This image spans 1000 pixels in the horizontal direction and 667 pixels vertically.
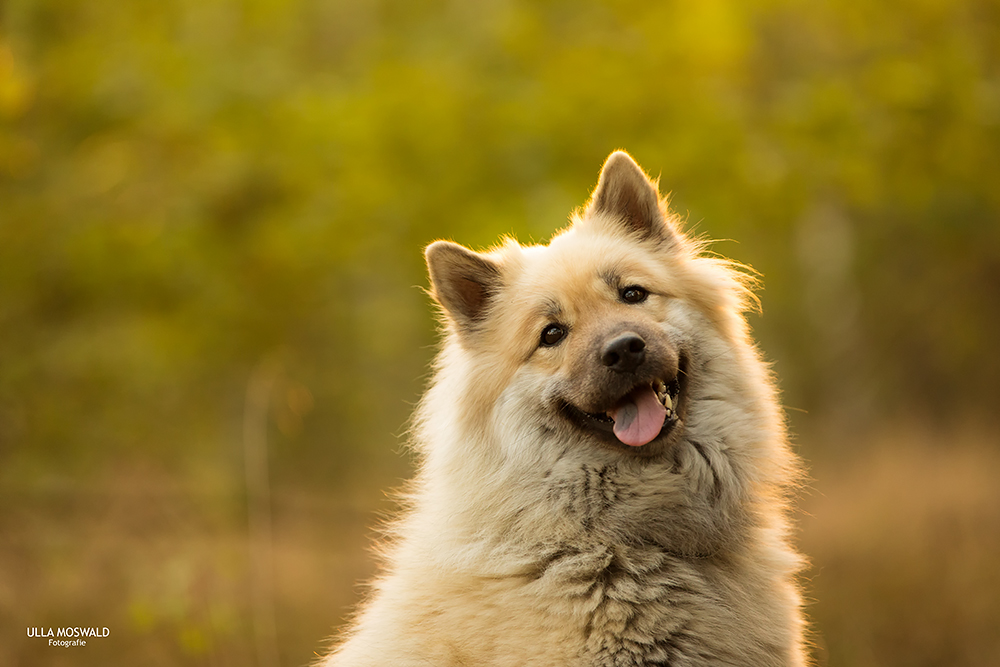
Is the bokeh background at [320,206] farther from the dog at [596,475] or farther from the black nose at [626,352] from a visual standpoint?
the black nose at [626,352]

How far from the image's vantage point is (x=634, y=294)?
386 cm

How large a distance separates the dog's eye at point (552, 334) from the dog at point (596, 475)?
0.03 m

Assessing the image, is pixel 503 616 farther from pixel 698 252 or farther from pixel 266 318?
pixel 266 318

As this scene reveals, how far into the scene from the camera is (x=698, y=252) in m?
4.32

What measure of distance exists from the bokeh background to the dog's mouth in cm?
246

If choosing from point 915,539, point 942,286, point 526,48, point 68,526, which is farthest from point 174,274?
point 942,286

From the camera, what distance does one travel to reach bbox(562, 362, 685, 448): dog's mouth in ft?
11.2

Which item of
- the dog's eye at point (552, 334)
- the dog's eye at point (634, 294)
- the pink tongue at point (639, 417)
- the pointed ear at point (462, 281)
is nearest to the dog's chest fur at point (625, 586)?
the pink tongue at point (639, 417)

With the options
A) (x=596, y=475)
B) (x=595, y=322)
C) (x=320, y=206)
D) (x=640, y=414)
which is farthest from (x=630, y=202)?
(x=320, y=206)

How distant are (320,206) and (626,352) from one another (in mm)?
6497

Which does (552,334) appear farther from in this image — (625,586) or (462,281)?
(625,586)

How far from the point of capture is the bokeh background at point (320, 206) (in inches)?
263

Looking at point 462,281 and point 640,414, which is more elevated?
point 462,281

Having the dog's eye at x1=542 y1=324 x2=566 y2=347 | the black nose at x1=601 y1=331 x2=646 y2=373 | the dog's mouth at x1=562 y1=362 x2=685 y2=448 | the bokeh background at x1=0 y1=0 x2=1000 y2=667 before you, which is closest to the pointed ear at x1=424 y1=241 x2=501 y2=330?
the dog's eye at x1=542 y1=324 x2=566 y2=347
